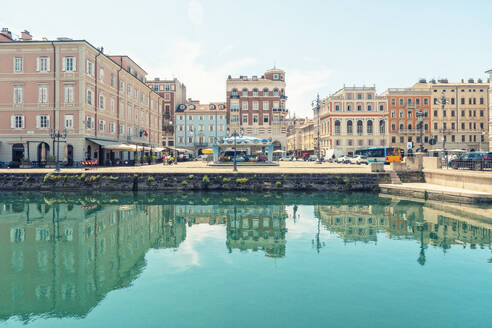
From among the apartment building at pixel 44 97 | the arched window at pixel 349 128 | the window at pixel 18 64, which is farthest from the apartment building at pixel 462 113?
the window at pixel 18 64

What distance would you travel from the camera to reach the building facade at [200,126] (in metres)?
80.4

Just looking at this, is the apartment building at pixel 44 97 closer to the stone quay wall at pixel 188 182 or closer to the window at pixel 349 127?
the stone quay wall at pixel 188 182

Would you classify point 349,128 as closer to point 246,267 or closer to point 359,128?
point 359,128

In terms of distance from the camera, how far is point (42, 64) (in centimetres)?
3631

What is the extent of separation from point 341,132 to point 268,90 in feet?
62.3

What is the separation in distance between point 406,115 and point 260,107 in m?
32.9

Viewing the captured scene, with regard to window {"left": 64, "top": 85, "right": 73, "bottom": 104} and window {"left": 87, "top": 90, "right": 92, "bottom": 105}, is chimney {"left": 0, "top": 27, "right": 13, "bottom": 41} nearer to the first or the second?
window {"left": 64, "top": 85, "right": 73, "bottom": 104}

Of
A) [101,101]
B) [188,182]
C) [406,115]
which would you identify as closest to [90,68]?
[101,101]

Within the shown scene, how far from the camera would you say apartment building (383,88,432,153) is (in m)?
76.8

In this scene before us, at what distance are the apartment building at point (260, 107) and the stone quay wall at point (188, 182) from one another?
49.1 m

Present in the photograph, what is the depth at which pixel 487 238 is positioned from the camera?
13633 millimetres

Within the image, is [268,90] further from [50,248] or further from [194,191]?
[50,248]

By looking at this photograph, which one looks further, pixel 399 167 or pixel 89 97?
pixel 89 97

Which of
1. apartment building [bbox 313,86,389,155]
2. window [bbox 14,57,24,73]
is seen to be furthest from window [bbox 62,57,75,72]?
apartment building [bbox 313,86,389,155]
